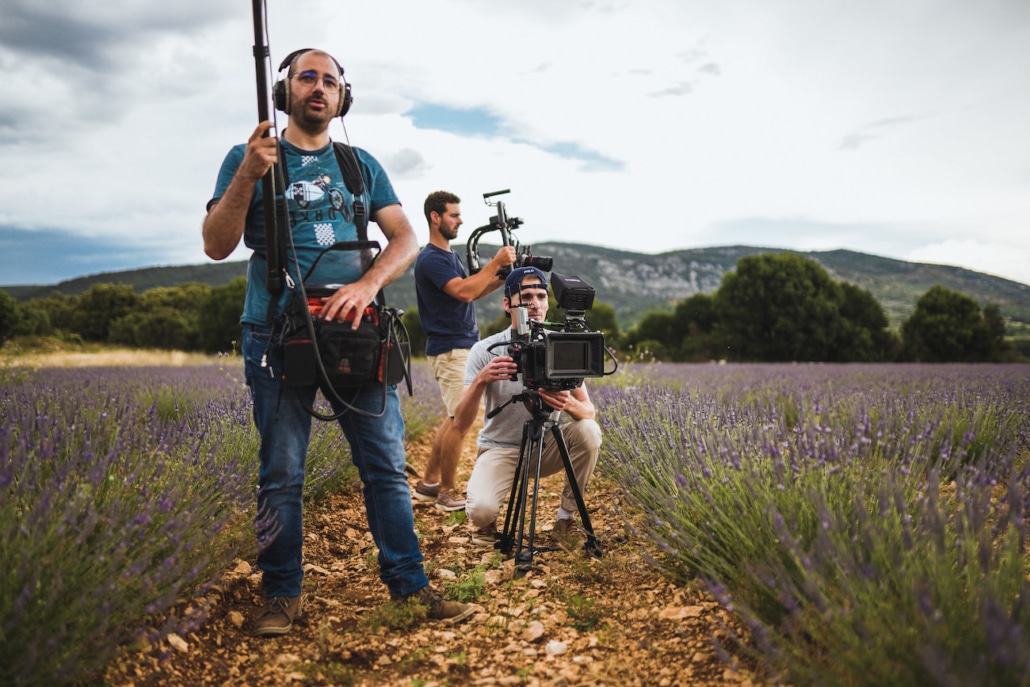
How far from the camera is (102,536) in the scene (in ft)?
7.16

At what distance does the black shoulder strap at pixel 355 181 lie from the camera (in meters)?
2.59

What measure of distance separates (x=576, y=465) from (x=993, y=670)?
239cm

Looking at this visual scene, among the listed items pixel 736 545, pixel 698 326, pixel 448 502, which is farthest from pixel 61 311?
pixel 736 545

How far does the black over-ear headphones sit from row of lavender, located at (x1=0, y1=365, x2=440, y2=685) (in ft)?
4.75

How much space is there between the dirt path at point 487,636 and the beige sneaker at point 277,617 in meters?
0.04

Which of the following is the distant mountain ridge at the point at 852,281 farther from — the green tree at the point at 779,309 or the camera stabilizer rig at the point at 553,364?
the camera stabilizer rig at the point at 553,364

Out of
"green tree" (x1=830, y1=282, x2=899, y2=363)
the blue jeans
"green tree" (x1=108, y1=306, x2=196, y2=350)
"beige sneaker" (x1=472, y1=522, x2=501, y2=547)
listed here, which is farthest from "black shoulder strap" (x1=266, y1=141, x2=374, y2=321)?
"green tree" (x1=108, y1=306, x2=196, y2=350)

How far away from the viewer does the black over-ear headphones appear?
8.07ft

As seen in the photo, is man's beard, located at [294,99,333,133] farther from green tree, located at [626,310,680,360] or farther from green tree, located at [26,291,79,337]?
green tree, located at [26,291,79,337]

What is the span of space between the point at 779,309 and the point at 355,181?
39831mm

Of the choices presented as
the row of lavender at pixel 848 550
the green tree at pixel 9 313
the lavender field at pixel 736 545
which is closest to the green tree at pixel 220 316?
the green tree at pixel 9 313

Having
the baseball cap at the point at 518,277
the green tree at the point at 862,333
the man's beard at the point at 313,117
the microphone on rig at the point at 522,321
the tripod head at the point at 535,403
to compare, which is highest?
the man's beard at the point at 313,117

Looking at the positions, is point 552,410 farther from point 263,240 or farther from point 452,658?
point 263,240

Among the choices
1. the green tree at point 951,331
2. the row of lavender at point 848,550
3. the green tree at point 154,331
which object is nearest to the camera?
the row of lavender at point 848,550
